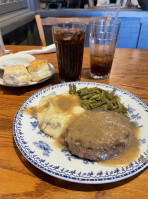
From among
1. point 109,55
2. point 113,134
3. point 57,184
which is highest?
point 109,55

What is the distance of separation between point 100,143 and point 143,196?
1.05 feet

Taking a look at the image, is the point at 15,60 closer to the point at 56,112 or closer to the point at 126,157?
the point at 56,112

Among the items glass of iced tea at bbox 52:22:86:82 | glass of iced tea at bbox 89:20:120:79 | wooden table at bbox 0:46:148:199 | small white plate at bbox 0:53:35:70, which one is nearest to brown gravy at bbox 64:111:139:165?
wooden table at bbox 0:46:148:199

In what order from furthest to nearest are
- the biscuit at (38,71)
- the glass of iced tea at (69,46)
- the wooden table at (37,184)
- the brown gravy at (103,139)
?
the biscuit at (38,71) → the glass of iced tea at (69,46) → the brown gravy at (103,139) → the wooden table at (37,184)

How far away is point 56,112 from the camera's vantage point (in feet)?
4.03

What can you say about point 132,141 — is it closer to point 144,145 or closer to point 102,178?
point 144,145

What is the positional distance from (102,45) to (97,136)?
1.14 metres

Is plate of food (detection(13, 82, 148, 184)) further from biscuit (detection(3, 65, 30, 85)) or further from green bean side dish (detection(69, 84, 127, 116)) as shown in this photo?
biscuit (detection(3, 65, 30, 85))

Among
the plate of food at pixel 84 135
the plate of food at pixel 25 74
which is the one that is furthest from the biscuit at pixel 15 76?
the plate of food at pixel 84 135

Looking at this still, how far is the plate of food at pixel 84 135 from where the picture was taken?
84 cm

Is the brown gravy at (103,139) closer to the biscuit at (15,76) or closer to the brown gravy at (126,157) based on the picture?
the brown gravy at (126,157)

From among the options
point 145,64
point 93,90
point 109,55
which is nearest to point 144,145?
point 93,90

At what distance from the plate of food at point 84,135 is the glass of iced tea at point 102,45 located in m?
0.45

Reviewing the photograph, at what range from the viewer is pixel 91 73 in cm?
191
